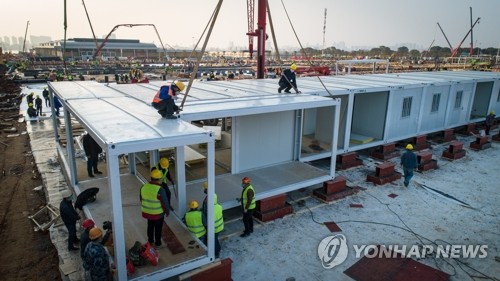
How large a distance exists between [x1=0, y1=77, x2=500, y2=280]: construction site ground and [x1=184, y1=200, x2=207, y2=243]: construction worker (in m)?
1.21

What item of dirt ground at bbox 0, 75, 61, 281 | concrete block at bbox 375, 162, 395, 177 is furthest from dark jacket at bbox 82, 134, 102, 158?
concrete block at bbox 375, 162, 395, 177

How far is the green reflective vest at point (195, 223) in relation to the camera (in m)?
6.75

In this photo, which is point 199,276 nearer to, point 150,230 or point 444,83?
point 150,230

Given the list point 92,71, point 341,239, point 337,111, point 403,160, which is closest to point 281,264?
point 341,239

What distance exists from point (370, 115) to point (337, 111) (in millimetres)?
5858

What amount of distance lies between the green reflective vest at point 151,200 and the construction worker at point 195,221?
0.67m

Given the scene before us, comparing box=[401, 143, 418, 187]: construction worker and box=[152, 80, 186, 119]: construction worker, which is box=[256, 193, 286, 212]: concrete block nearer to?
box=[152, 80, 186, 119]: construction worker

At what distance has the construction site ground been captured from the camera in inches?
286

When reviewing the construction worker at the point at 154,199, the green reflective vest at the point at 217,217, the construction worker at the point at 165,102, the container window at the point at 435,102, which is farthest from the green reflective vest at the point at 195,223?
the container window at the point at 435,102

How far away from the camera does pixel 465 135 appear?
19297 millimetres

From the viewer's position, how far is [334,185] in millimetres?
10594

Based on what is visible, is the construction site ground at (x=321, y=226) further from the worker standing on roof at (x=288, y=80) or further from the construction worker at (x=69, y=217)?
the worker standing on roof at (x=288, y=80)

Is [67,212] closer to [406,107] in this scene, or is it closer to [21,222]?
[21,222]

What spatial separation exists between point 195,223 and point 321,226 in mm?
3790
